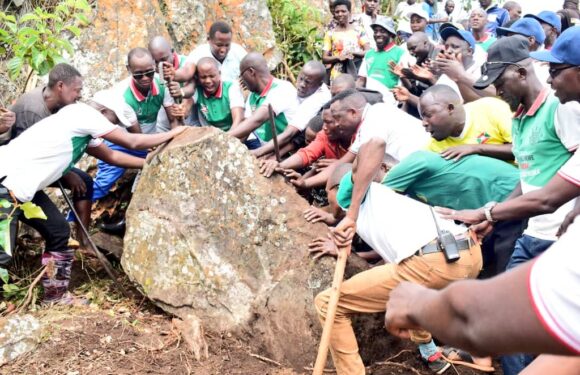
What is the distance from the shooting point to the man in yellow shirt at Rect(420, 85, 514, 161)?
4555mm

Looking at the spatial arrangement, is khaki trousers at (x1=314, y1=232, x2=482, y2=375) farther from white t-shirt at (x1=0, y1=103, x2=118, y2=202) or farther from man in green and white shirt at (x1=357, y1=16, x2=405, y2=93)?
man in green and white shirt at (x1=357, y1=16, x2=405, y2=93)

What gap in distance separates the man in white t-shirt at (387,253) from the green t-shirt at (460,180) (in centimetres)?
25

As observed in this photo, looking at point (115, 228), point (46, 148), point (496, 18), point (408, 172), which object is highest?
point (46, 148)

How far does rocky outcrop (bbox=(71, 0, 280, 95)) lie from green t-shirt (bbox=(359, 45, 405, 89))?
211 centimetres

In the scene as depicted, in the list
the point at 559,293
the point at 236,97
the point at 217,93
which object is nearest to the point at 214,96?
the point at 217,93

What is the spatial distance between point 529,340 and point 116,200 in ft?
18.5

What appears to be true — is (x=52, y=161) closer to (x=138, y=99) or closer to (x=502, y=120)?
(x=138, y=99)

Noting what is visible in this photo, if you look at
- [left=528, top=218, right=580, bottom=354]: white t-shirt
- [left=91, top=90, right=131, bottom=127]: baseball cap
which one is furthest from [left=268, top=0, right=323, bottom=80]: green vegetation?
[left=528, top=218, right=580, bottom=354]: white t-shirt

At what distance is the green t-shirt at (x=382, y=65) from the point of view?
24.5 ft

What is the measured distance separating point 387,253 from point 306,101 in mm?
2587

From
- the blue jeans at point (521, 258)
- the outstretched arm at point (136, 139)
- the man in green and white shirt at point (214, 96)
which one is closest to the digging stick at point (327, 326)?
the blue jeans at point (521, 258)

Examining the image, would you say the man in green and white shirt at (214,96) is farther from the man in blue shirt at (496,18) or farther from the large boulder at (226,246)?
the man in blue shirt at (496,18)

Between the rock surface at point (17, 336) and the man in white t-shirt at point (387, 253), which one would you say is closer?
the man in white t-shirt at point (387, 253)

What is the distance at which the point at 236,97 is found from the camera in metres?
6.57
